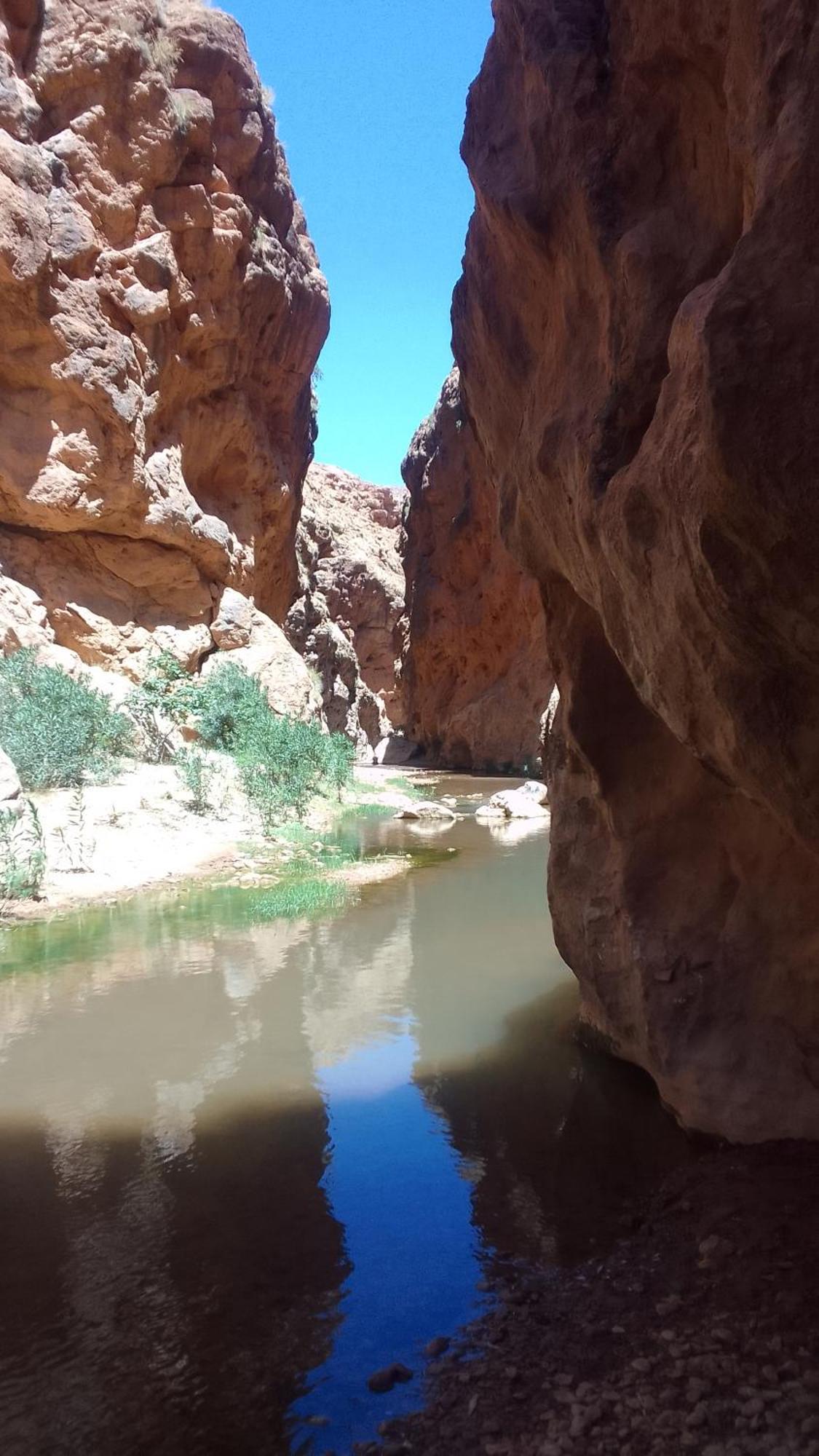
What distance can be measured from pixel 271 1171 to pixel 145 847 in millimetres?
7667

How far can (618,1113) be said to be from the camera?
15.6 ft

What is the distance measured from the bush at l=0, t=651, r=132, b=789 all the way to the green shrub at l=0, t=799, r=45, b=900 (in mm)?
2807

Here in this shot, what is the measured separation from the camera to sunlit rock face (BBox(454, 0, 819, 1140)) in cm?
260

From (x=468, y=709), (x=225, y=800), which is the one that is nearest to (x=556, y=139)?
(x=225, y=800)

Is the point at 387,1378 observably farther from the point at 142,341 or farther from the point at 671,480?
the point at 142,341

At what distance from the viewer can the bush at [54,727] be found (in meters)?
12.9

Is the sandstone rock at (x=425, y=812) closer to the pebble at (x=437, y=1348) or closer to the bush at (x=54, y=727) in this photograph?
the bush at (x=54, y=727)

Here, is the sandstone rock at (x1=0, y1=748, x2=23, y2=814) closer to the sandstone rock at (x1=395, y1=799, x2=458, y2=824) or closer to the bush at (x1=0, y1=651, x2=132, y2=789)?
the bush at (x1=0, y1=651, x2=132, y2=789)

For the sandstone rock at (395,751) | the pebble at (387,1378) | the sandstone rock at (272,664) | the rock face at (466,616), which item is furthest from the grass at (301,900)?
the sandstone rock at (395,751)

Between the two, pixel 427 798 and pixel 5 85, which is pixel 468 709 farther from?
pixel 5 85

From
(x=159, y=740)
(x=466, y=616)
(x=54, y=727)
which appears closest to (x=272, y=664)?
(x=159, y=740)

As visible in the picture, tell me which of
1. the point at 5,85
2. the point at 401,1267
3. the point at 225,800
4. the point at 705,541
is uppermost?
the point at 5,85

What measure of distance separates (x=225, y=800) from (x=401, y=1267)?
448 inches

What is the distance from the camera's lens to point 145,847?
1152 centimetres
